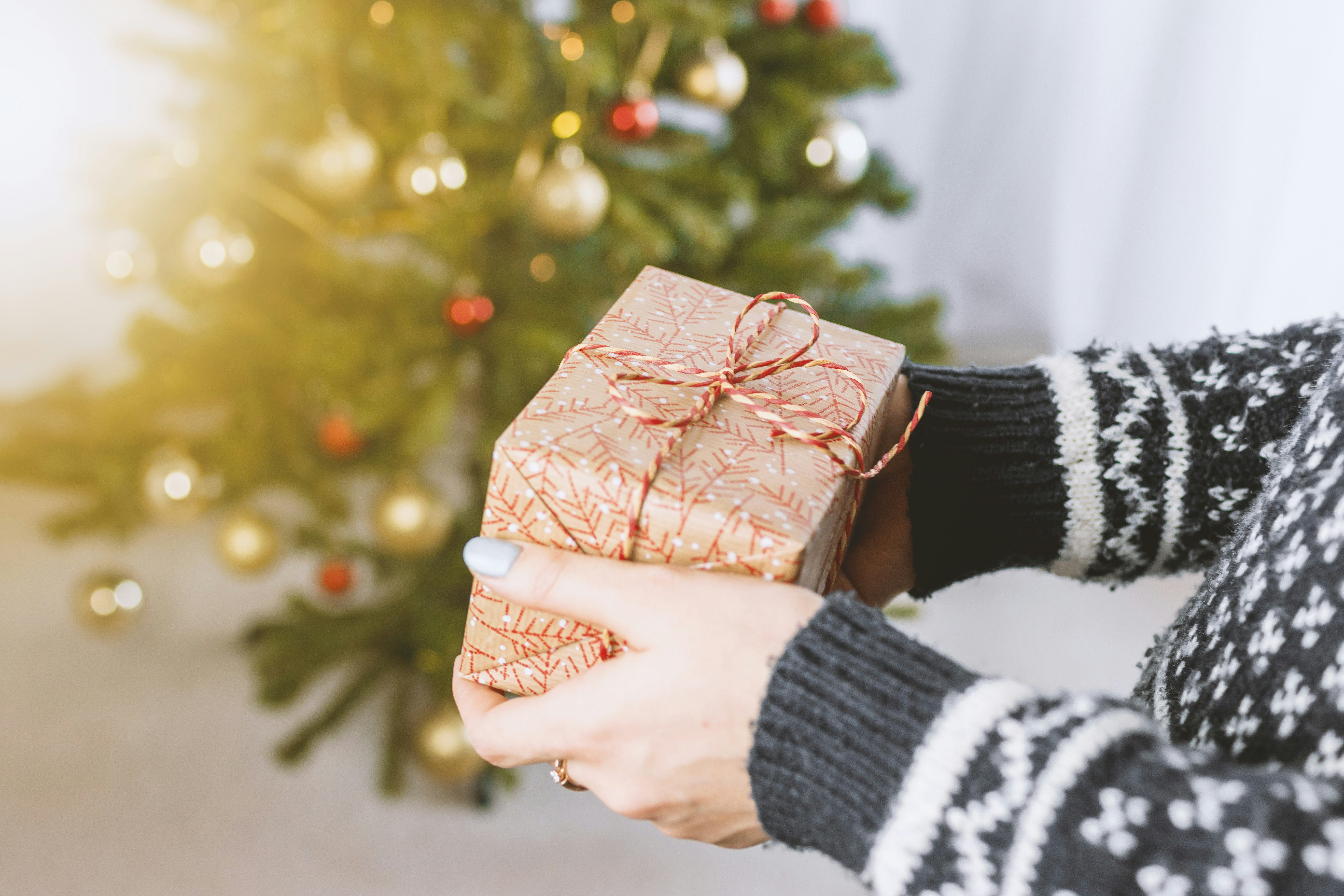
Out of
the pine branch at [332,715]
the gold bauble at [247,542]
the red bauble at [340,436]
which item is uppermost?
the red bauble at [340,436]

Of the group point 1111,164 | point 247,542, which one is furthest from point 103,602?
point 1111,164

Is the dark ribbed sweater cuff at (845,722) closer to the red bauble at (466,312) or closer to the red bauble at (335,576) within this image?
the red bauble at (466,312)

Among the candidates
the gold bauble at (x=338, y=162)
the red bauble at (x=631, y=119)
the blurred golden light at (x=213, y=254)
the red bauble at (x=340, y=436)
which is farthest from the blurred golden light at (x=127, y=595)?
the red bauble at (x=631, y=119)

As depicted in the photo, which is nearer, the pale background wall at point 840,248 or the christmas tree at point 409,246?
the christmas tree at point 409,246

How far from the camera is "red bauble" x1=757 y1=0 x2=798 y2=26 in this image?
1.13 m

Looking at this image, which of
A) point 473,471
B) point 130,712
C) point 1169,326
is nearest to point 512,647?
point 473,471

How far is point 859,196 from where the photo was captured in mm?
1278

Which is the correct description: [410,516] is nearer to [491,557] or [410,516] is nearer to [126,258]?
[126,258]

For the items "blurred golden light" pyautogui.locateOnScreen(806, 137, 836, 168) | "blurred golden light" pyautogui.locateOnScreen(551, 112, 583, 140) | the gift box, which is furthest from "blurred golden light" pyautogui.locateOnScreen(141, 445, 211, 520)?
"blurred golden light" pyautogui.locateOnScreen(806, 137, 836, 168)

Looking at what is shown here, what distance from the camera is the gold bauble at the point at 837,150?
1169mm

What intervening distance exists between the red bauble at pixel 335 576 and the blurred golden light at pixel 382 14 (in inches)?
25.4

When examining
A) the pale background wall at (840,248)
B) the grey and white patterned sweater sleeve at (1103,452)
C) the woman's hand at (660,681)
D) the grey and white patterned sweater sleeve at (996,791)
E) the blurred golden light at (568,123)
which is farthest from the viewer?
the pale background wall at (840,248)

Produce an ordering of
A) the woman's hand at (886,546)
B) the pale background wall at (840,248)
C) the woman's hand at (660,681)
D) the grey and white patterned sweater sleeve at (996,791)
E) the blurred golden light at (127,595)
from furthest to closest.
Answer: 1. the blurred golden light at (127,595)
2. the pale background wall at (840,248)
3. the woman's hand at (886,546)
4. the woman's hand at (660,681)
5. the grey and white patterned sweater sleeve at (996,791)

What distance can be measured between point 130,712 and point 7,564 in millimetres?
445
